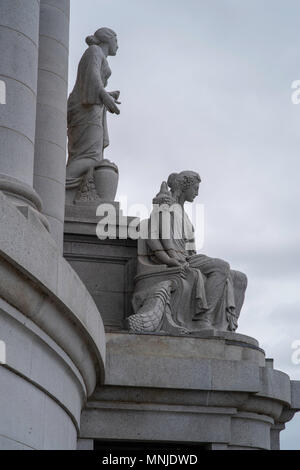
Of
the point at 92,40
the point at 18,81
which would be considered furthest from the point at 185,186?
the point at 18,81

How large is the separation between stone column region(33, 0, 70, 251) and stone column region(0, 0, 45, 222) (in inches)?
173

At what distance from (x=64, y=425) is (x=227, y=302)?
6559 millimetres

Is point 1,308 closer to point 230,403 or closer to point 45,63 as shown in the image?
point 230,403

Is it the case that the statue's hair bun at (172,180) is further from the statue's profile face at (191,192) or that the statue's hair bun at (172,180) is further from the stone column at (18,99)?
the stone column at (18,99)

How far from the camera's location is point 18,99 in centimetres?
1088

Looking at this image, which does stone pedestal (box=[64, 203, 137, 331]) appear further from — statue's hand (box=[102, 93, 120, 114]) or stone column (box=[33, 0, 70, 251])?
statue's hand (box=[102, 93, 120, 114])

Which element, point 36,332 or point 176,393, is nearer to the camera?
point 36,332

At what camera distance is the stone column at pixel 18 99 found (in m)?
10.6

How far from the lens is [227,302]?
53.1ft

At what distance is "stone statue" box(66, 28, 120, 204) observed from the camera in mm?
18531

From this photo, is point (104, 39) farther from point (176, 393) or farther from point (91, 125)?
point (176, 393)

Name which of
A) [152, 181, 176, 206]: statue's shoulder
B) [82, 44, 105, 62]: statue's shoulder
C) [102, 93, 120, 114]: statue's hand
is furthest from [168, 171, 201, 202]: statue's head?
[82, 44, 105, 62]: statue's shoulder

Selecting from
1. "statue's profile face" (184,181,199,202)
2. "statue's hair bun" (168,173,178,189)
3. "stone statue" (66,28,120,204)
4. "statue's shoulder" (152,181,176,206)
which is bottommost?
"statue's shoulder" (152,181,176,206)
